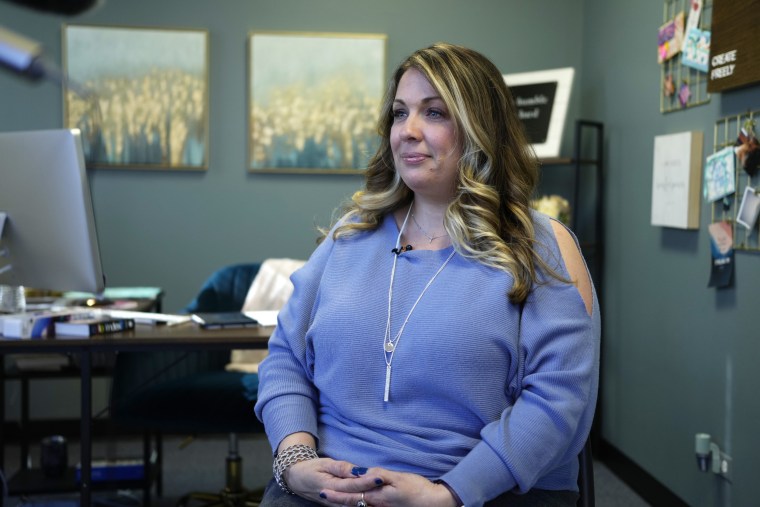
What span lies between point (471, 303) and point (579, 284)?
211 mm

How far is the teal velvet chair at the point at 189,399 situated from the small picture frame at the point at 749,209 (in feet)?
5.40

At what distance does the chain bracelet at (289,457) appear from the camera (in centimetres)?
153

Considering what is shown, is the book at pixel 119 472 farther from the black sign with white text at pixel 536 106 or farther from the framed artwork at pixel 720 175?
the black sign with white text at pixel 536 106

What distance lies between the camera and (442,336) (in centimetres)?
151

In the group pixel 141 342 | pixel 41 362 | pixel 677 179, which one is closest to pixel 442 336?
pixel 141 342

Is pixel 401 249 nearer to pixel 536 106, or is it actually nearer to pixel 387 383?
pixel 387 383

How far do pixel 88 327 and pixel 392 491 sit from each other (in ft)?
4.04

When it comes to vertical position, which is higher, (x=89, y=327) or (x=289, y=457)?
(x=89, y=327)

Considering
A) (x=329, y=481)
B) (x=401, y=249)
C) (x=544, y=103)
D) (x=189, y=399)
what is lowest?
(x=189, y=399)

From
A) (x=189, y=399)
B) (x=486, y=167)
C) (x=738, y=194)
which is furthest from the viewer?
(x=189, y=399)

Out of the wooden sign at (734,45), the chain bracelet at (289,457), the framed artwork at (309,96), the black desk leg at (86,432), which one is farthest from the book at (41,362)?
the wooden sign at (734,45)

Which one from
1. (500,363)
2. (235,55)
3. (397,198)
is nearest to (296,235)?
(235,55)

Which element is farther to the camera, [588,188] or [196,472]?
[588,188]

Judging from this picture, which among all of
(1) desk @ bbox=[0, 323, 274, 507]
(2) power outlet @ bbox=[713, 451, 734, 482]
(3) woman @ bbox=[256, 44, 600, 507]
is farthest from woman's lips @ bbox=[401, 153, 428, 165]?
(2) power outlet @ bbox=[713, 451, 734, 482]
